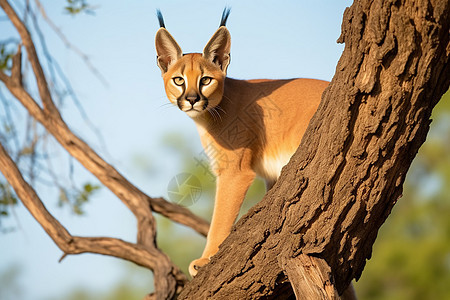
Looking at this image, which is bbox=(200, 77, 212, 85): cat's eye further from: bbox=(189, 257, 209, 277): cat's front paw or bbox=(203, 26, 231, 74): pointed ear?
bbox=(189, 257, 209, 277): cat's front paw

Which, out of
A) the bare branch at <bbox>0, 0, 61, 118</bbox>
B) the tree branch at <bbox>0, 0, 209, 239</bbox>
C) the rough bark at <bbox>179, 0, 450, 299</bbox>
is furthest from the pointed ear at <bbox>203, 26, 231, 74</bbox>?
the bare branch at <bbox>0, 0, 61, 118</bbox>

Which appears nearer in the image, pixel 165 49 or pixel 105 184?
pixel 165 49

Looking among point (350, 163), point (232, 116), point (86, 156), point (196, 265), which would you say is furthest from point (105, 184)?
point (350, 163)

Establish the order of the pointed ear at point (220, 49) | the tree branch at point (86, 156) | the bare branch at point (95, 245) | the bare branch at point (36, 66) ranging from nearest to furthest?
the pointed ear at point (220, 49) < the bare branch at point (95, 245) < the tree branch at point (86, 156) < the bare branch at point (36, 66)

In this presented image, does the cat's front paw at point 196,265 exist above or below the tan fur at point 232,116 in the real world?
below

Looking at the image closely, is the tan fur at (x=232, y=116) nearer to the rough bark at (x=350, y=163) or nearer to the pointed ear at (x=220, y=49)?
the pointed ear at (x=220, y=49)

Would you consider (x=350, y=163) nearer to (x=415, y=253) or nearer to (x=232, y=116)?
(x=232, y=116)

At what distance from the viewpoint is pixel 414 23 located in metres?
2.75

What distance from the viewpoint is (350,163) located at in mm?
3137

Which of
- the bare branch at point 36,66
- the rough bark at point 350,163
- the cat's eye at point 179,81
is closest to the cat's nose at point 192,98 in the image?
the cat's eye at point 179,81

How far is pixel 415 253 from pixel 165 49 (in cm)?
1430

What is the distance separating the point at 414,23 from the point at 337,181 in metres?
1.03

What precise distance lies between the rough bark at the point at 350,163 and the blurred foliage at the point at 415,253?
46.3 ft

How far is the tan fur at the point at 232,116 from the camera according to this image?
4.55 metres
